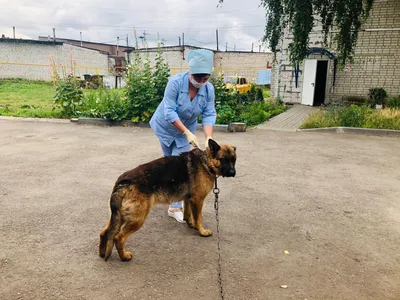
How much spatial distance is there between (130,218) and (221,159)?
1.15 meters

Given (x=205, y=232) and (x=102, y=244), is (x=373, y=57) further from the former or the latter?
(x=102, y=244)

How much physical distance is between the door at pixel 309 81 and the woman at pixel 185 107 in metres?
15.7

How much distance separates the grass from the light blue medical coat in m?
8.19

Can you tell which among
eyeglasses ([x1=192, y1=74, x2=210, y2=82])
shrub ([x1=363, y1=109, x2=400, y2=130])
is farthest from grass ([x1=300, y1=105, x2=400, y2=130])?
eyeglasses ([x1=192, y1=74, x2=210, y2=82])

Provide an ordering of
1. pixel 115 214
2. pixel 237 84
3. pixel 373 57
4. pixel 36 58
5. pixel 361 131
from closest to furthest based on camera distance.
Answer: pixel 115 214 < pixel 361 131 < pixel 373 57 < pixel 237 84 < pixel 36 58

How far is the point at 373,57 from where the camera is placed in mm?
16688

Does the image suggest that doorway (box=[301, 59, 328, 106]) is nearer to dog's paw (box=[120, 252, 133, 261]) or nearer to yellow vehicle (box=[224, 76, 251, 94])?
yellow vehicle (box=[224, 76, 251, 94])

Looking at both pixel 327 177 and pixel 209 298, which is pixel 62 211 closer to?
pixel 209 298

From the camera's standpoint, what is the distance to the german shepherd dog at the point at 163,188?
9.75ft

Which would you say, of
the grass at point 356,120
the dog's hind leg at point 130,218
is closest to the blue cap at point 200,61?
the dog's hind leg at point 130,218

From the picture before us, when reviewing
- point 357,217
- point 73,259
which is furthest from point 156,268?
point 357,217

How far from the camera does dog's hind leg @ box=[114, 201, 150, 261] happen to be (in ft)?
9.69

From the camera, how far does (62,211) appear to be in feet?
14.0

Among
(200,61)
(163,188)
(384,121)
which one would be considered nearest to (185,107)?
(200,61)
